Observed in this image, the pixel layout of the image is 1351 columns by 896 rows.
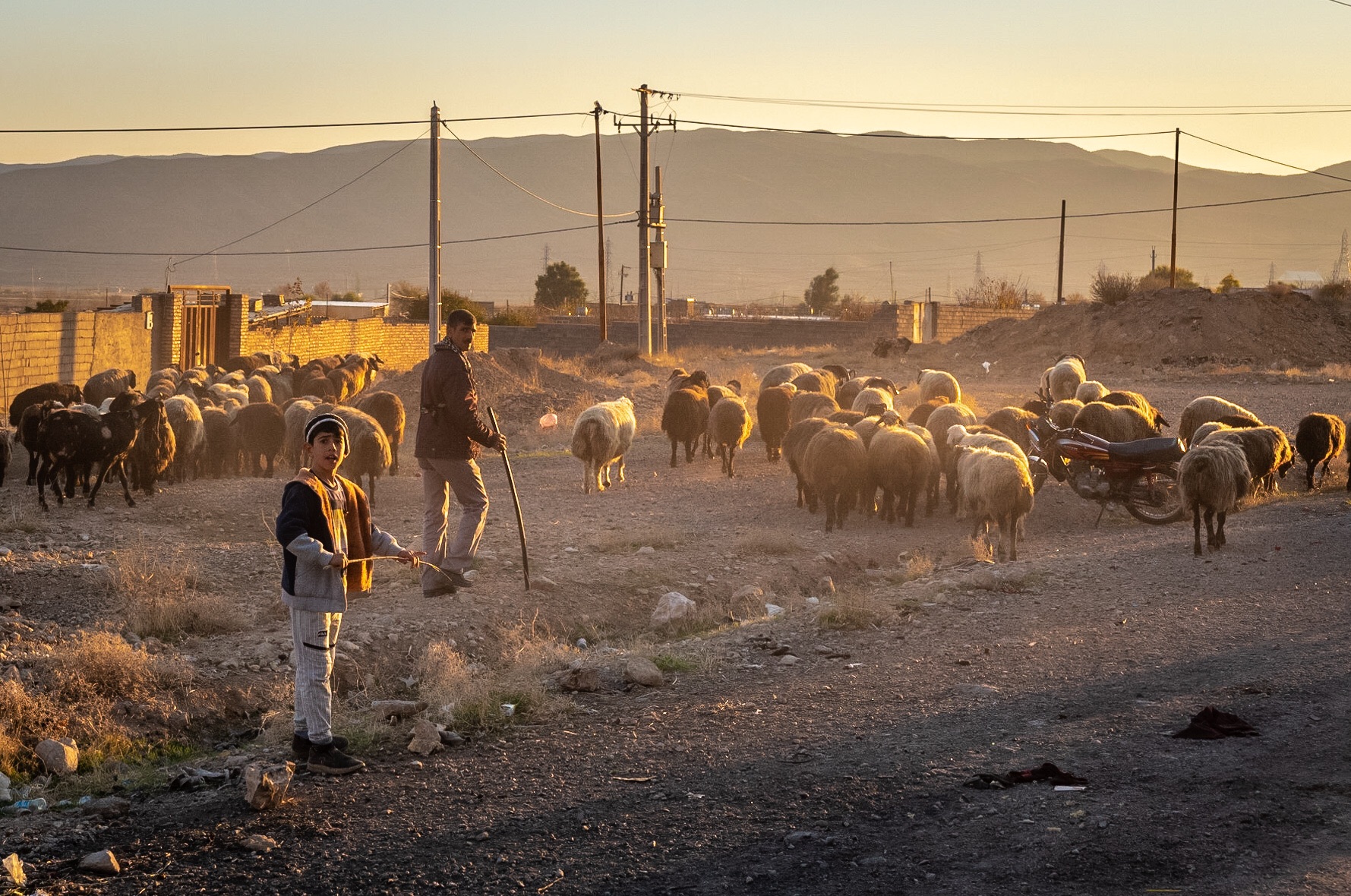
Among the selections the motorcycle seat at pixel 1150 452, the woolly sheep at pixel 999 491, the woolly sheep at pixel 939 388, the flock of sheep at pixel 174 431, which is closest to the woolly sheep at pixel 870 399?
the woolly sheep at pixel 939 388

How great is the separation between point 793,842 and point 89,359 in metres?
24.1

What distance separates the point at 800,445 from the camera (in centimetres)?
1587

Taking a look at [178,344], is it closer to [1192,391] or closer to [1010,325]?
[1192,391]

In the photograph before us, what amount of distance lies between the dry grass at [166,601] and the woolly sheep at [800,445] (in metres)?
7.39

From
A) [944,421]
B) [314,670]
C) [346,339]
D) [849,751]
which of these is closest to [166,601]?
[314,670]

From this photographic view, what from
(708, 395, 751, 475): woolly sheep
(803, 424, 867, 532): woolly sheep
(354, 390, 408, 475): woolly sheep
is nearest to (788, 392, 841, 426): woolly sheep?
(708, 395, 751, 475): woolly sheep

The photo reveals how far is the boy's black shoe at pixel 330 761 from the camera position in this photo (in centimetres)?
633

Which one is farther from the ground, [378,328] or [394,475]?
[378,328]

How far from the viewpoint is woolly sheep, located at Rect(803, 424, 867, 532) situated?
1417 centimetres

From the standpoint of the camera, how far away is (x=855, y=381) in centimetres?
2297

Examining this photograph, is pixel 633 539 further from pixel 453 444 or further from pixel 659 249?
pixel 659 249

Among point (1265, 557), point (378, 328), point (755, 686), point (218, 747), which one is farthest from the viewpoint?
point (378, 328)

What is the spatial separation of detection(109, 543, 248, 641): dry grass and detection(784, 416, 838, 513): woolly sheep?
7.39m

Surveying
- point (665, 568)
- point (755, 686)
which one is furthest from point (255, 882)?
point (665, 568)
